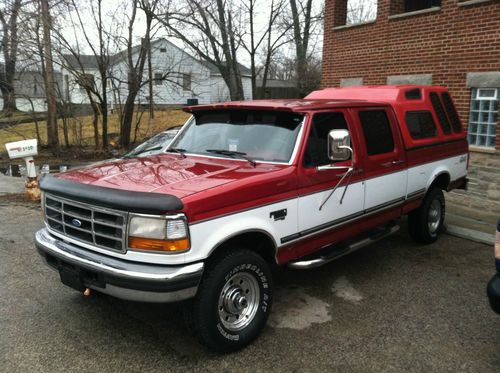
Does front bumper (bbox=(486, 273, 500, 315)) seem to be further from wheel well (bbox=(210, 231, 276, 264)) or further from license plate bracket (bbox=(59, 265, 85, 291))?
license plate bracket (bbox=(59, 265, 85, 291))

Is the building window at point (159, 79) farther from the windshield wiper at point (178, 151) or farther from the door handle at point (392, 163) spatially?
the door handle at point (392, 163)

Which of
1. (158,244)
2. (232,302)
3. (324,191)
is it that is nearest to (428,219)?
(324,191)

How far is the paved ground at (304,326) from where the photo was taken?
3.46 m

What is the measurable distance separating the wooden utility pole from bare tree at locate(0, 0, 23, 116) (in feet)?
2.95

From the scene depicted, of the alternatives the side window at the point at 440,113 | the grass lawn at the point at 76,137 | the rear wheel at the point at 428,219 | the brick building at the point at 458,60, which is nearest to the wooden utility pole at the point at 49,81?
the grass lawn at the point at 76,137

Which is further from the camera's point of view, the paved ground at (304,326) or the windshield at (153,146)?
the windshield at (153,146)

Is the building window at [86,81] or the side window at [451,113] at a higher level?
the building window at [86,81]

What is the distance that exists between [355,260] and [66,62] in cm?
1275

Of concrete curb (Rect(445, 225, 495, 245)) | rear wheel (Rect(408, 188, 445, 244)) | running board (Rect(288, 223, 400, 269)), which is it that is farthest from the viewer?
concrete curb (Rect(445, 225, 495, 245))

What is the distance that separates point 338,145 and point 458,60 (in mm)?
6263

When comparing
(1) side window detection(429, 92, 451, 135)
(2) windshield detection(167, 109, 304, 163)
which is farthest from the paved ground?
(1) side window detection(429, 92, 451, 135)

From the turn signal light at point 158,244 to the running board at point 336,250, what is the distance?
1300 millimetres

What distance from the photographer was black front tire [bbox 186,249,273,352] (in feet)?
10.9

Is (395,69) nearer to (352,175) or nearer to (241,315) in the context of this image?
(352,175)
